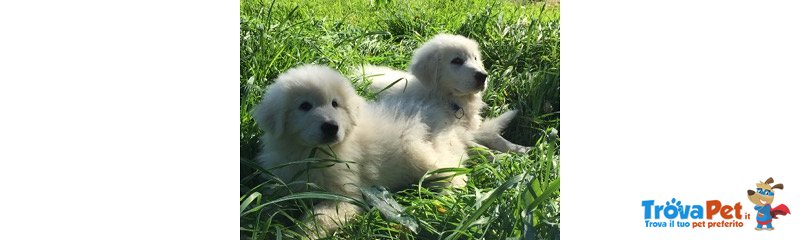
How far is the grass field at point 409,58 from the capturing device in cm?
290

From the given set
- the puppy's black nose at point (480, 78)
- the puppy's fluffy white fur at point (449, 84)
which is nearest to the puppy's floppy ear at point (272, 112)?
the puppy's fluffy white fur at point (449, 84)

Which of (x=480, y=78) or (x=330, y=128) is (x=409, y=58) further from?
(x=330, y=128)

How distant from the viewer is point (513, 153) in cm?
362

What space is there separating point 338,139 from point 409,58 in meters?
1.10

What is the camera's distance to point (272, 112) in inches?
123

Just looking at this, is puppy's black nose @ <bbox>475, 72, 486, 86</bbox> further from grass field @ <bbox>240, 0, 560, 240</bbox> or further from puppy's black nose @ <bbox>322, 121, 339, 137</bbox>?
puppy's black nose @ <bbox>322, 121, 339, 137</bbox>

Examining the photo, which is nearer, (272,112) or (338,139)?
(338,139)
